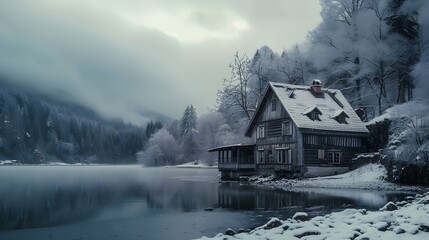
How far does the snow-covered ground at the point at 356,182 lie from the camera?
36938 millimetres

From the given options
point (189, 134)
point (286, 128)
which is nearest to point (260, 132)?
point (286, 128)

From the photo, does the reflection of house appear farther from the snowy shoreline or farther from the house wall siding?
the snowy shoreline

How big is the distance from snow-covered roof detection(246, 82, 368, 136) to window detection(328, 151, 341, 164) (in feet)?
8.86

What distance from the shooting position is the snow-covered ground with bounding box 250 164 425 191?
3694cm

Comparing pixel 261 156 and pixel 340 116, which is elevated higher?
pixel 340 116

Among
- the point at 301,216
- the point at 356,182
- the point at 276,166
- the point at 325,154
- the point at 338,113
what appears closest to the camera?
the point at 301,216

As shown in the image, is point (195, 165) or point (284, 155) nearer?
point (284, 155)

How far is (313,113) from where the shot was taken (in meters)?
48.8

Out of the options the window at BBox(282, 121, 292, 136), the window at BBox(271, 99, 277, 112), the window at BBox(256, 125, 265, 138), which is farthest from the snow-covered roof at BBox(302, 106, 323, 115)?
the window at BBox(256, 125, 265, 138)

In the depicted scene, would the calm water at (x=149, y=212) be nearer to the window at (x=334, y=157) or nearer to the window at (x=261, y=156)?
the window at (x=334, y=157)

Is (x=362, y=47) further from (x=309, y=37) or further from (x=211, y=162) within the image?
(x=211, y=162)

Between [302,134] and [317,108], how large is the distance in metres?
3.73

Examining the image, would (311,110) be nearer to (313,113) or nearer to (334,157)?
(313,113)

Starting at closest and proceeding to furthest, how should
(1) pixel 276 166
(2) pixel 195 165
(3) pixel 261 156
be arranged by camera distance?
(1) pixel 276 166, (3) pixel 261 156, (2) pixel 195 165
